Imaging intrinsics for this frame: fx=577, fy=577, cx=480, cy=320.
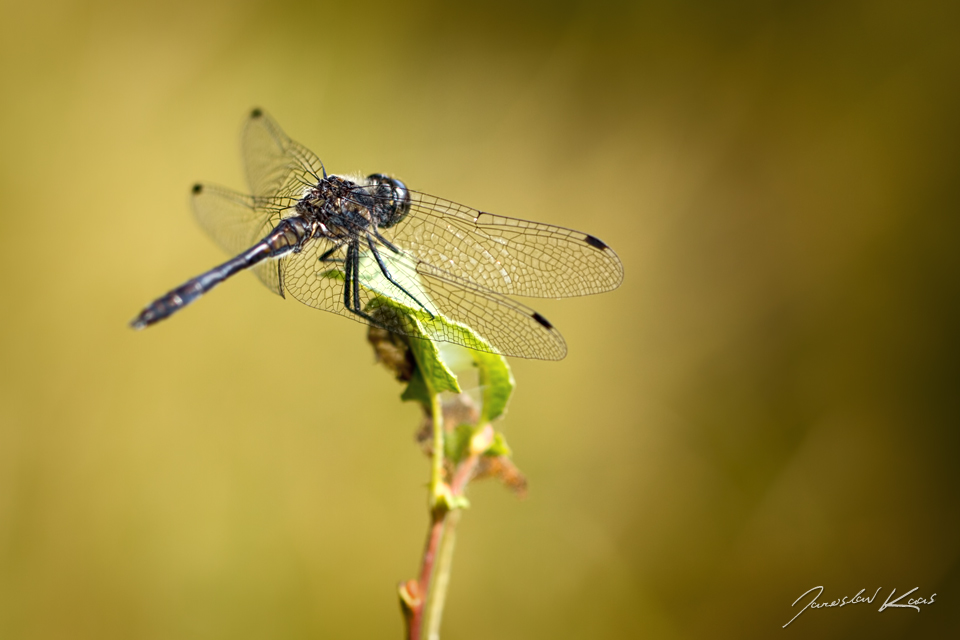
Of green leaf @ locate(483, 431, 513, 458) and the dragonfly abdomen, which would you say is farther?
the dragonfly abdomen

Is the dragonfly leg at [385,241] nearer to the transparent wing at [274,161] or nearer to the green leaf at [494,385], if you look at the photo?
the transparent wing at [274,161]

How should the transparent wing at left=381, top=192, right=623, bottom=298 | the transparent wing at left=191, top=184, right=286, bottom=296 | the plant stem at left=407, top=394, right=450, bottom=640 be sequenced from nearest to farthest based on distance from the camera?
1. the plant stem at left=407, top=394, right=450, bottom=640
2. the transparent wing at left=381, top=192, right=623, bottom=298
3. the transparent wing at left=191, top=184, right=286, bottom=296

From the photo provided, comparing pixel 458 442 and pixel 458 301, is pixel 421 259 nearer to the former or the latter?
pixel 458 301

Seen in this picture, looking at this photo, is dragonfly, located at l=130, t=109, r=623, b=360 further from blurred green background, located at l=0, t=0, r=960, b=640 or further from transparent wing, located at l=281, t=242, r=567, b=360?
blurred green background, located at l=0, t=0, r=960, b=640

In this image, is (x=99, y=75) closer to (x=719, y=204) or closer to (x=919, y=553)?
(x=719, y=204)

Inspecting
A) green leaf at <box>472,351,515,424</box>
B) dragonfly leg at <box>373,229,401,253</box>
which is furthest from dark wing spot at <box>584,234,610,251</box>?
green leaf at <box>472,351,515,424</box>

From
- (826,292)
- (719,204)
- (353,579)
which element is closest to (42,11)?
(353,579)
